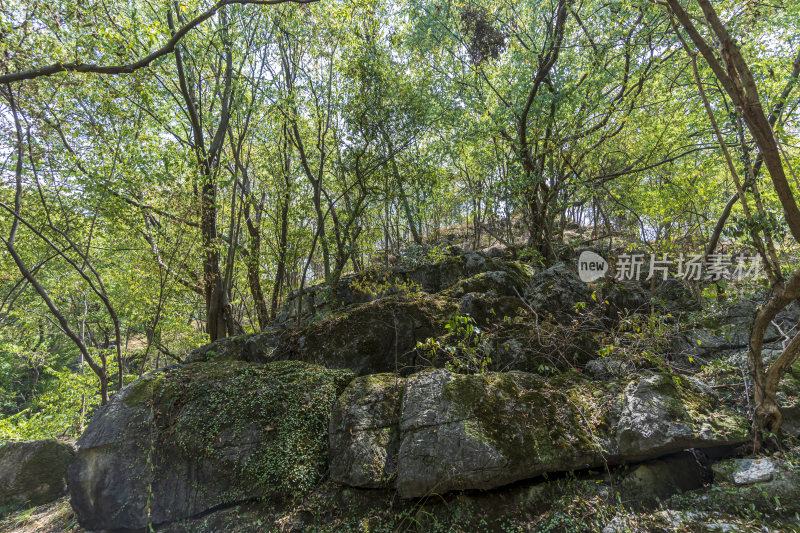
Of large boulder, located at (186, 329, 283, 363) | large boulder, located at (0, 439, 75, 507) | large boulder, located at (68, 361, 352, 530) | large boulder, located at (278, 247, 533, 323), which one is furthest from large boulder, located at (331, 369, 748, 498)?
large boulder, located at (0, 439, 75, 507)

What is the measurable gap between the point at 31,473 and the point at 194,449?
5.45m

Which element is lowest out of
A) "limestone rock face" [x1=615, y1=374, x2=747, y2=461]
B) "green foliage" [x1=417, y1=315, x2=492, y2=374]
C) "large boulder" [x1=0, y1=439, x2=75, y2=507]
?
"large boulder" [x1=0, y1=439, x2=75, y2=507]

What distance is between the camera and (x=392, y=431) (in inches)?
148

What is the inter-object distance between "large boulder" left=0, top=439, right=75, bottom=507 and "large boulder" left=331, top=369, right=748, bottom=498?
22.7 ft

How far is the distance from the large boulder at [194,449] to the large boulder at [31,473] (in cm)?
404

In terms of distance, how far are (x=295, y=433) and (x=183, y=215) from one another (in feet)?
18.9

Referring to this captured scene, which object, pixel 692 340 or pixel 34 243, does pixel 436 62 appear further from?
pixel 34 243

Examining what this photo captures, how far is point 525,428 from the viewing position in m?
3.42

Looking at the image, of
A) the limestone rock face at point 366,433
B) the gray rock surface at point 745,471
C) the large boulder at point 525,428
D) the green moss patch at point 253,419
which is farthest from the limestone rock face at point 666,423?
the green moss patch at point 253,419

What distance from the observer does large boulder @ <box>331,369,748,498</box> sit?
3.17 meters

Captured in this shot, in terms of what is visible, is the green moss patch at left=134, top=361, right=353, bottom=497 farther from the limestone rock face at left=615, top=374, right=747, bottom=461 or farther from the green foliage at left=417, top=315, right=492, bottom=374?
the limestone rock face at left=615, top=374, right=747, bottom=461

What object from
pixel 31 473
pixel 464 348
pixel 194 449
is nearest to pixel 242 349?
pixel 194 449

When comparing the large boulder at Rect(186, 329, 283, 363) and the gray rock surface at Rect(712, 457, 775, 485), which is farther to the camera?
the large boulder at Rect(186, 329, 283, 363)

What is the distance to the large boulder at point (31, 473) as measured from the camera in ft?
20.3
